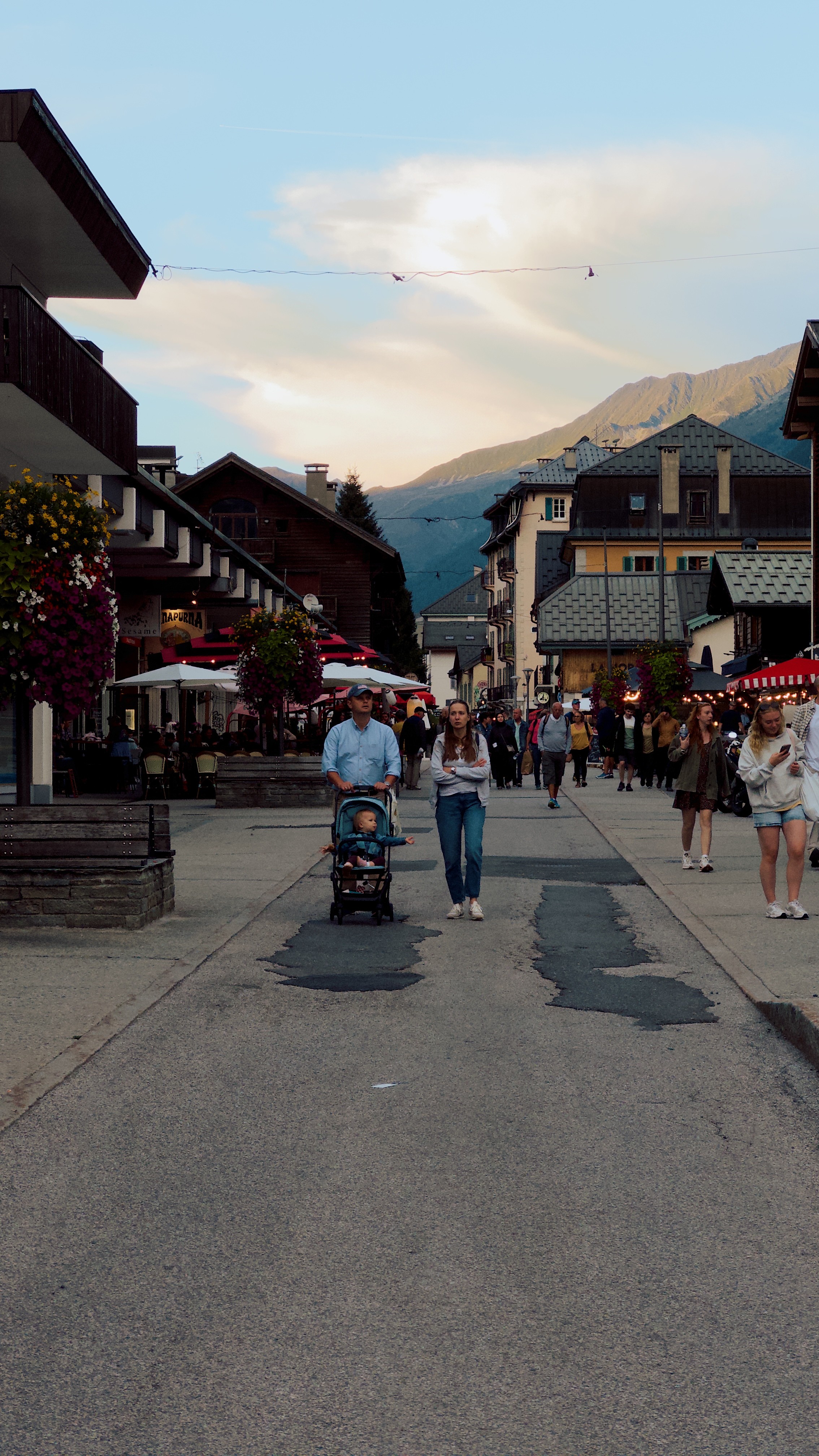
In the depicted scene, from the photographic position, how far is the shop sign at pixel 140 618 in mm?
35656

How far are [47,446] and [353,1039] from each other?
16089 millimetres

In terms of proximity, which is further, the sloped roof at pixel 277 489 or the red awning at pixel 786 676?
the sloped roof at pixel 277 489

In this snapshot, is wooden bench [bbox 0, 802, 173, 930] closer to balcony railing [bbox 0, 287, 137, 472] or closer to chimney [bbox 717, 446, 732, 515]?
balcony railing [bbox 0, 287, 137, 472]

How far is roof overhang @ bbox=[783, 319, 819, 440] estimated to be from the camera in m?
28.4

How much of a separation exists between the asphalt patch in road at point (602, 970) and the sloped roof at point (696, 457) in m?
78.2

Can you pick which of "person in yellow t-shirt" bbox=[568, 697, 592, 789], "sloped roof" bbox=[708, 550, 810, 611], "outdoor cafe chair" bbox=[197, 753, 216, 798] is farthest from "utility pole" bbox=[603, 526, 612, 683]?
"outdoor cafe chair" bbox=[197, 753, 216, 798]

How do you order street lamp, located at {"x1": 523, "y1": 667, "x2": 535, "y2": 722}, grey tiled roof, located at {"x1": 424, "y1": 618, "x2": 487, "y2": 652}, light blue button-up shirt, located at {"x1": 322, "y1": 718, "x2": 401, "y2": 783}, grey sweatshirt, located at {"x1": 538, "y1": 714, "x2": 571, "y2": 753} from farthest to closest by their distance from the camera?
1. grey tiled roof, located at {"x1": 424, "y1": 618, "x2": 487, "y2": 652}
2. street lamp, located at {"x1": 523, "y1": 667, "x2": 535, "y2": 722}
3. grey sweatshirt, located at {"x1": 538, "y1": 714, "x2": 571, "y2": 753}
4. light blue button-up shirt, located at {"x1": 322, "y1": 718, "x2": 401, "y2": 783}

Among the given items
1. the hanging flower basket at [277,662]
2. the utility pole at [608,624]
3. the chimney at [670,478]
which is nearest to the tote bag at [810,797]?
the hanging flower basket at [277,662]

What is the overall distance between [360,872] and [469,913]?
110 centimetres

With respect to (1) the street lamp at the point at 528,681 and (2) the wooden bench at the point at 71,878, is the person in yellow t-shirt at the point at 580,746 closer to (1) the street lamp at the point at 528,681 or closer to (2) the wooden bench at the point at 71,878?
(2) the wooden bench at the point at 71,878

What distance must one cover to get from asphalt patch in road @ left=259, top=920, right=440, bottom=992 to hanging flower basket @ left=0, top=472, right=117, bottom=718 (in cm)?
263

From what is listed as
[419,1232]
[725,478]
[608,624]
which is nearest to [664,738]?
[419,1232]

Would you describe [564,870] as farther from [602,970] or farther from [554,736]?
[554,736]

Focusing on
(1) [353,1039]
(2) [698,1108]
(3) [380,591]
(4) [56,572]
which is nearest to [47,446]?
(4) [56,572]
